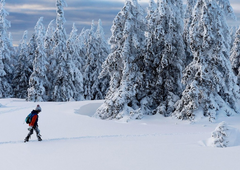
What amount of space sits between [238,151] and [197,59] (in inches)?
441

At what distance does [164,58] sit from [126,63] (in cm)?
299

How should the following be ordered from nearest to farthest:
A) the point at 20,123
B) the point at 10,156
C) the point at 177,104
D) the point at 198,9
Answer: the point at 10,156 → the point at 20,123 → the point at 198,9 → the point at 177,104

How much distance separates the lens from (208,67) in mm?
18828

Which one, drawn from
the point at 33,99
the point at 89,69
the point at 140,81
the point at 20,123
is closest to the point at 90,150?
the point at 20,123

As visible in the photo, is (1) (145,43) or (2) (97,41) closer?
(1) (145,43)

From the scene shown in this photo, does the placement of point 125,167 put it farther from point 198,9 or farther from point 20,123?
point 198,9

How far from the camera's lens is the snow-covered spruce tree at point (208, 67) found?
18469 millimetres

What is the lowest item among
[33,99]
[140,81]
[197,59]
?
[33,99]

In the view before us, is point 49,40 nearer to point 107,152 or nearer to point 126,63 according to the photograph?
point 126,63

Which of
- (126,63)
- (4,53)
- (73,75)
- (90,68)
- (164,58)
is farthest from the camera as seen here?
(4,53)

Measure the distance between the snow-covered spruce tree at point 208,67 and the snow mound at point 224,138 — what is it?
7613 millimetres

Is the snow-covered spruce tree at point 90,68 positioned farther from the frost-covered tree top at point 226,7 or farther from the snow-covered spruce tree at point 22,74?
the frost-covered tree top at point 226,7

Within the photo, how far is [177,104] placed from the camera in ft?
67.3

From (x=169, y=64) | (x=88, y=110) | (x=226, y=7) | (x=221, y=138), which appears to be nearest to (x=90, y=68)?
(x=88, y=110)
